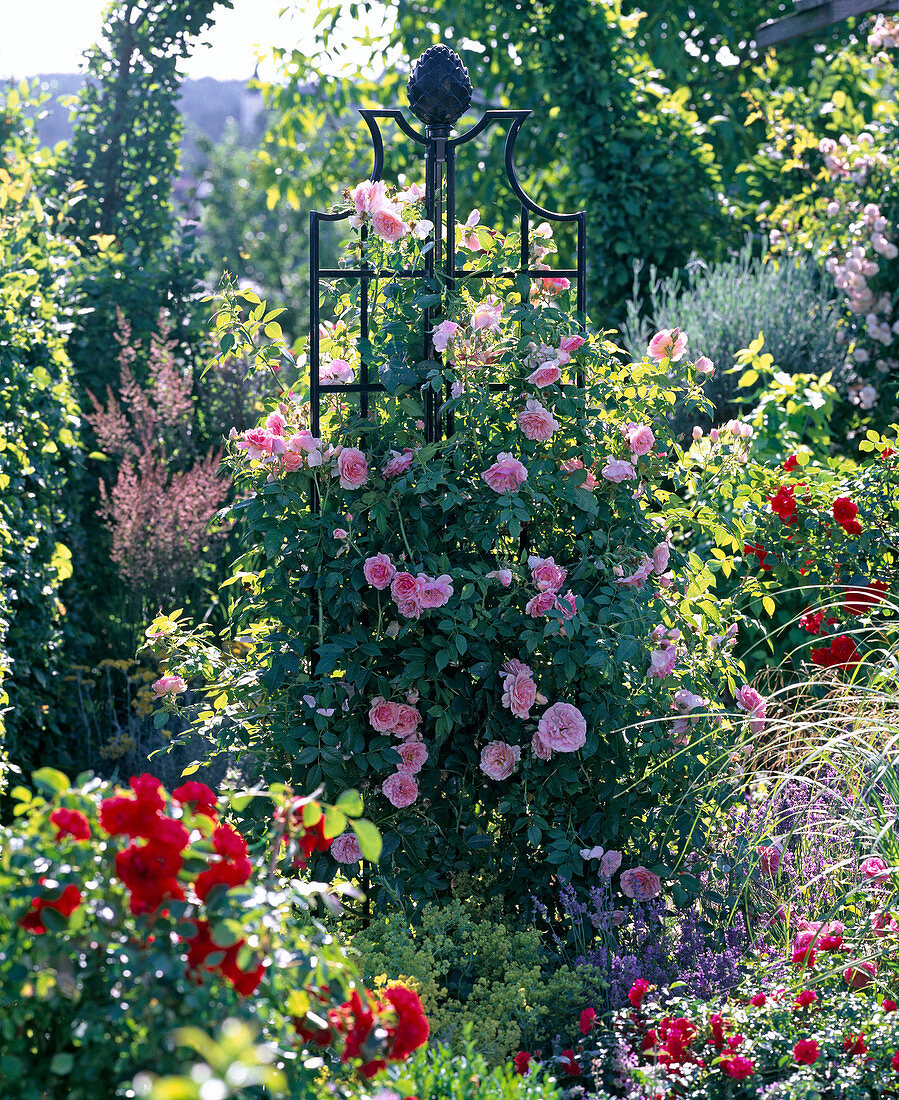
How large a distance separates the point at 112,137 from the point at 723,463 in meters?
4.48

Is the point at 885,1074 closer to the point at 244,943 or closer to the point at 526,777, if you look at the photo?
the point at 526,777

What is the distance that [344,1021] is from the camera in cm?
132

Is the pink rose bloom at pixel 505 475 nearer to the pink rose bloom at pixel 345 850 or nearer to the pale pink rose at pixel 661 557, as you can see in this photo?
the pale pink rose at pixel 661 557

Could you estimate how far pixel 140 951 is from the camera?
120 centimetres

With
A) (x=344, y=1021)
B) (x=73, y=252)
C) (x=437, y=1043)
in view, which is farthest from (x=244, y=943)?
(x=73, y=252)

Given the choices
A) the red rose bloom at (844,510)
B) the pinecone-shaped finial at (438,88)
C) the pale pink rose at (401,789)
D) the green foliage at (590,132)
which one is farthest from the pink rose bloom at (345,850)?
the green foliage at (590,132)

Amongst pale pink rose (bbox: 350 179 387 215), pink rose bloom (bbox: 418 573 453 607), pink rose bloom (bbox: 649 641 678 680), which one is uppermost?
pale pink rose (bbox: 350 179 387 215)

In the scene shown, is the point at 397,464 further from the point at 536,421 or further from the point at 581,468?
the point at 581,468

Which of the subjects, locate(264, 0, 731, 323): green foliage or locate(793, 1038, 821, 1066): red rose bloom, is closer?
locate(793, 1038, 821, 1066): red rose bloom

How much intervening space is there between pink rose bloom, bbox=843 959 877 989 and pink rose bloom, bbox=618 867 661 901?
17.8 inches

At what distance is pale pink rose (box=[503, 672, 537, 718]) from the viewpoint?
225 cm

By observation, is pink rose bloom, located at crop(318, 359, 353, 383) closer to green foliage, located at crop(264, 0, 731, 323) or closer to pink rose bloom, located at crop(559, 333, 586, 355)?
pink rose bloom, located at crop(559, 333, 586, 355)

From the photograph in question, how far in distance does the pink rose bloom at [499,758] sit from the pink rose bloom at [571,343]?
897mm

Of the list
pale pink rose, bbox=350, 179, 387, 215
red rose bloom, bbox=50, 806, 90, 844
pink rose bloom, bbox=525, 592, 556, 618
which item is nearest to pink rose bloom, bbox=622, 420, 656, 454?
pink rose bloom, bbox=525, 592, 556, 618
